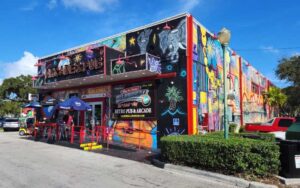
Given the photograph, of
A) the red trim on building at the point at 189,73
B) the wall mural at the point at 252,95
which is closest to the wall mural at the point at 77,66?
the red trim on building at the point at 189,73

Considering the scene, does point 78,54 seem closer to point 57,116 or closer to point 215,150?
point 57,116

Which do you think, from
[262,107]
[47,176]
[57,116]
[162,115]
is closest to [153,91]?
[162,115]

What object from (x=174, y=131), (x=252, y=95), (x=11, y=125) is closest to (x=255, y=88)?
(x=252, y=95)

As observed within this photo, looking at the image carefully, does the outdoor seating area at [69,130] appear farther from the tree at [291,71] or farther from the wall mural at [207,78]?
the tree at [291,71]

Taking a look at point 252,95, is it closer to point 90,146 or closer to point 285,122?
point 285,122

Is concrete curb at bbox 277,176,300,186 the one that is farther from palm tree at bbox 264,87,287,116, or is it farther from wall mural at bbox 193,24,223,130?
palm tree at bbox 264,87,287,116

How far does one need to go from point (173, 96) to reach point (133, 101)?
2734mm

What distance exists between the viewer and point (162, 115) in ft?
51.2

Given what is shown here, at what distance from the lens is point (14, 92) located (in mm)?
49219

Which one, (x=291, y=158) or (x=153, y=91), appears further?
(x=153, y=91)

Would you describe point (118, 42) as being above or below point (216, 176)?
above

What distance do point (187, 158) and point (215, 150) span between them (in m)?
1.19

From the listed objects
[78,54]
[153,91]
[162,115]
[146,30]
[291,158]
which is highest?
[146,30]

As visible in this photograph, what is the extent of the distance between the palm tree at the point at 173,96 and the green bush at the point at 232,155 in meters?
5.21
